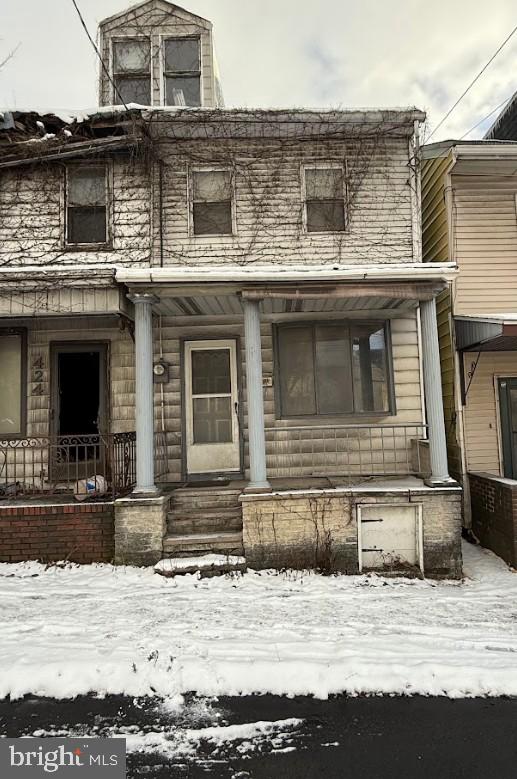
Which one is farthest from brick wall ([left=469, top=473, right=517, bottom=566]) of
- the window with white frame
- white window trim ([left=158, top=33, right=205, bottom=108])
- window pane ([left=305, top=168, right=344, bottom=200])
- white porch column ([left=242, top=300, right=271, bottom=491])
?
white window trim ([left=158, top=33, right=205, bottom=108])

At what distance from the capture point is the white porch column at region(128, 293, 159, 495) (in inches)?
225

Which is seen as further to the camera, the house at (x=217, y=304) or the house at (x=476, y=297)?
the house at (x=476, y=297)

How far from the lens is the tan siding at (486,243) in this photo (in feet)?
24.5

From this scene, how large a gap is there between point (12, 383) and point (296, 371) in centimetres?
469

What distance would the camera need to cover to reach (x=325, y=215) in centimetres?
730

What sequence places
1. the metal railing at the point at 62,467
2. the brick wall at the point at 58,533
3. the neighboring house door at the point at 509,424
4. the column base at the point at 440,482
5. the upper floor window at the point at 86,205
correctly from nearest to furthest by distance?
1. the brick wall at the point at 58,533
2. the column base at the point at 440,482
3. the metal railing at the point at 62,467
4. the upper floor window at the point at 86,205
5. the neighboring house door at the point at 509,424

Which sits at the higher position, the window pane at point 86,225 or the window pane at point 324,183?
the window pane at point 324,183

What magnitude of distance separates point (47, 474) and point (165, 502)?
2.54 m

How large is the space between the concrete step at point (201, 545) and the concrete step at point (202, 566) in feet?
0.40

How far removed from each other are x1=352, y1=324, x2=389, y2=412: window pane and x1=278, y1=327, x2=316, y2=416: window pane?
0.75 meters

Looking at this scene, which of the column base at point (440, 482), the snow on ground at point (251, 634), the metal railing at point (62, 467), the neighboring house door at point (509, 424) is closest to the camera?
the snow on ground at point (251, 634)

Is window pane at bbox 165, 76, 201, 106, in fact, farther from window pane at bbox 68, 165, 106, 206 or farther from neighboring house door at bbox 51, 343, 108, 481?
neighboring house door at bbox 51, 343, 108, 481

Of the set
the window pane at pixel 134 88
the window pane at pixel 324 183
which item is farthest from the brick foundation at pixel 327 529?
the window pane at pixel 134 88

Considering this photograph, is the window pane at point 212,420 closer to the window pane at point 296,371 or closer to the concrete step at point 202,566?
the window pane at point 296,371
